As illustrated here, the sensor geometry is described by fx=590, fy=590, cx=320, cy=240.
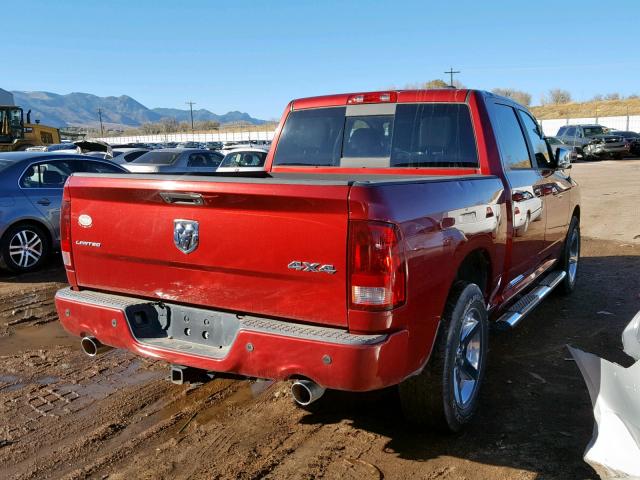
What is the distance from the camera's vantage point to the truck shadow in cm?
329

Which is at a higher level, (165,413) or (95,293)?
(95,293)

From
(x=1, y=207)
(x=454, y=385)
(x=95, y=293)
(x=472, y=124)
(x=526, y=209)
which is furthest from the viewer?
(x=1, y=207)

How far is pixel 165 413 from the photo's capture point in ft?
12.6

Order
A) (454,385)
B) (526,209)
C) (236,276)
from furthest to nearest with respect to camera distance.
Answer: (526,209) → (454,385) → (236,276)

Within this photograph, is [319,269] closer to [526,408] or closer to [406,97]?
[526,408]

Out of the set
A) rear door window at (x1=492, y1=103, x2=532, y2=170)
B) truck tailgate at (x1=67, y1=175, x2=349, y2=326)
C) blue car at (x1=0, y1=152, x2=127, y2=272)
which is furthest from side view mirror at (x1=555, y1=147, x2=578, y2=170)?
blue car at (x1=0, y1=152, x2=127, y2=272)

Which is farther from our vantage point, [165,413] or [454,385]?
[165,413]

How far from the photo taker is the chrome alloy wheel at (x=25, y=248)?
7652mm

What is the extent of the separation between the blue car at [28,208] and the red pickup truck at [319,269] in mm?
4628

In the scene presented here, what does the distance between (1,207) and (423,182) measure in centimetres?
644

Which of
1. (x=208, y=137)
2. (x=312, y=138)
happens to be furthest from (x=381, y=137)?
(x=208, y=137)

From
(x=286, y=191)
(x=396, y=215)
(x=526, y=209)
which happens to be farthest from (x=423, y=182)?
(x=526, y=209)

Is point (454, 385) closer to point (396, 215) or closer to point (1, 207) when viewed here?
point (396, 215)

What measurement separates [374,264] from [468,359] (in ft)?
4.24
